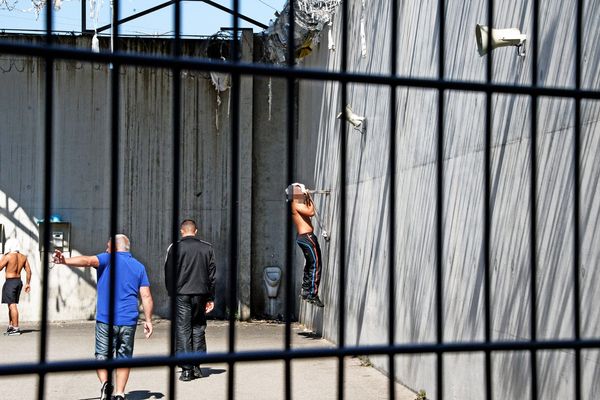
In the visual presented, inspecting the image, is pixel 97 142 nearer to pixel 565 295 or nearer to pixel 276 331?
pixel 276 331

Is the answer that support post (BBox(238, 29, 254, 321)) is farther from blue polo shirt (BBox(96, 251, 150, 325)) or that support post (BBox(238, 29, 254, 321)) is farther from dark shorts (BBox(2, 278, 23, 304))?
blue polo shirt (BBox(96, 251, 150, 325))

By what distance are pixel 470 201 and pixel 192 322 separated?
4.02 meters

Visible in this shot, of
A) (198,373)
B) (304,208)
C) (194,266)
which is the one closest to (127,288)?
(194,266)

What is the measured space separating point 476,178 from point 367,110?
14.7ft

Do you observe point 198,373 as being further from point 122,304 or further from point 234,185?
point 234,185

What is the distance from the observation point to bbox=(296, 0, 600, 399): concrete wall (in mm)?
5949

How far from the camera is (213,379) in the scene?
11.3m

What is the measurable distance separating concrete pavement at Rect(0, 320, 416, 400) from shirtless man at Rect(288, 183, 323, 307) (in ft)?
2.83

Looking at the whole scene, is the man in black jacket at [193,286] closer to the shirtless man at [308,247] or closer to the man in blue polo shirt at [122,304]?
the man in blue polo shirt at [122,304]

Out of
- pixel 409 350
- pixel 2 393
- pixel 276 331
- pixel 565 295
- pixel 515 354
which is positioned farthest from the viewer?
pixel 276 331

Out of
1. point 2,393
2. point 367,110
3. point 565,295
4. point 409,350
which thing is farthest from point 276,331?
point 409,350

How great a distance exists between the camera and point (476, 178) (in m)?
7.83

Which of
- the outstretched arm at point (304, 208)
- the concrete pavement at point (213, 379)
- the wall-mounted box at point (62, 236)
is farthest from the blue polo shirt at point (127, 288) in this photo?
the wall-mounted box at point (62, 236)

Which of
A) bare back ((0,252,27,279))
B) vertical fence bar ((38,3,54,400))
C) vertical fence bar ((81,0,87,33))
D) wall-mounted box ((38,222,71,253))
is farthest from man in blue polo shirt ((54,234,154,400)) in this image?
vertical fence bar ((81,0,87,33))
